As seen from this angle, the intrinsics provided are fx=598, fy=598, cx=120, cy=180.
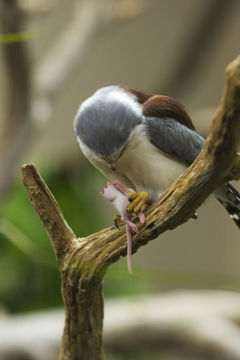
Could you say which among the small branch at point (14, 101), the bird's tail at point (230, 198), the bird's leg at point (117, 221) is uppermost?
the small branch at point (14, 101)

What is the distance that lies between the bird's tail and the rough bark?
0.25 m

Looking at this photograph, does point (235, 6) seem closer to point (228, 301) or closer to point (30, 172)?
point (228, 301)

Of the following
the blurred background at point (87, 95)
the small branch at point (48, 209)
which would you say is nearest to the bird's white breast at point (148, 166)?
the small branch at point (48, 209)

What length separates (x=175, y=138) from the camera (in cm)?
104

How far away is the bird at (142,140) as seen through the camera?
97 cm

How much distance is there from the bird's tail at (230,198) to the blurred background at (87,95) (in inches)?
44.8

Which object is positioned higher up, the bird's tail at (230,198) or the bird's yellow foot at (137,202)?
the bird's tail at (230,198)

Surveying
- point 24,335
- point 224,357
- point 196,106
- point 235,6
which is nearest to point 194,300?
point 224,357

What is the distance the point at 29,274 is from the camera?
9.34ft

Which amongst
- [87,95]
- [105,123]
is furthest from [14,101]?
[105,123]

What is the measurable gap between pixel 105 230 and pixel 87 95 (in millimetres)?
→ 2446

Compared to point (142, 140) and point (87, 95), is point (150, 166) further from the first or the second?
point (87, 95)

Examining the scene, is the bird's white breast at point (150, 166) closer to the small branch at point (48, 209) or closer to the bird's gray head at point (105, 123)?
the bird's gray head at point (105, 123)

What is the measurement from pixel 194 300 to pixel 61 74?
3.48 feet
